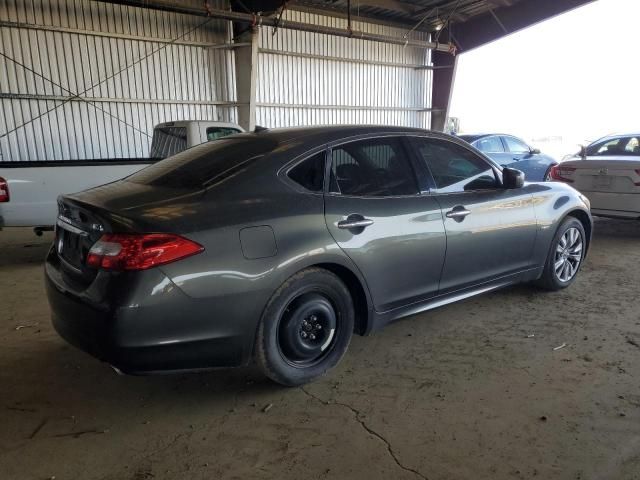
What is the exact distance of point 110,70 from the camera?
11078mm

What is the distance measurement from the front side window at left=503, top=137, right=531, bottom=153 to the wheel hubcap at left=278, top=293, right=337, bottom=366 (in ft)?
30.4

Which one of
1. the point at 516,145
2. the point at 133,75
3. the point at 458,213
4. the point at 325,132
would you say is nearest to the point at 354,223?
the point at 325,132

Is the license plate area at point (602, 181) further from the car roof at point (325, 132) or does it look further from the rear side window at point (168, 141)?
the rear side window at point (168, 141)

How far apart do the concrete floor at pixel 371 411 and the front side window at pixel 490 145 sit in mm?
6916

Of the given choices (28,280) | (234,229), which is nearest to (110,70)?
(28,280)

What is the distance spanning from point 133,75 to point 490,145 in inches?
328

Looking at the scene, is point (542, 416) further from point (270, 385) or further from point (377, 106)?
point (377, 106)

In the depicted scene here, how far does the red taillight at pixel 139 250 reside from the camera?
2.31 meters

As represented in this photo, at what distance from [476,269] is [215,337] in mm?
2127

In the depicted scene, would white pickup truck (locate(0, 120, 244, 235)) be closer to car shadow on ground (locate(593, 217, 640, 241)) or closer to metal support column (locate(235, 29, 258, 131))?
car shadow on ground (locate(593, 217, 640, 241))

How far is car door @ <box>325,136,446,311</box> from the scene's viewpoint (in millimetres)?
2980

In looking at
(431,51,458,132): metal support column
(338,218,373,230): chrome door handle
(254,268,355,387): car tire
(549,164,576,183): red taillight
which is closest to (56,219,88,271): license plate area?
(254,268,355,387): car tire

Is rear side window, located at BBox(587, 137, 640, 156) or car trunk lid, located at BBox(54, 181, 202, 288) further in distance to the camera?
rear side window, located at BBox(587, 137, 640, 156)

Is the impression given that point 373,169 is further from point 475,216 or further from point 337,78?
point 337,78
